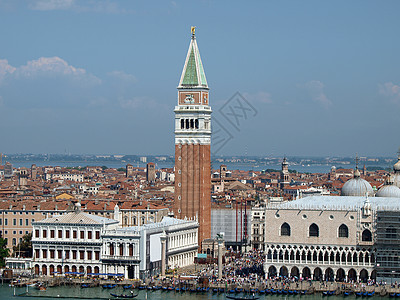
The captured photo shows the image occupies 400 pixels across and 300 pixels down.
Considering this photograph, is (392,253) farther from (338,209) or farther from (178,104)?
(178,104)

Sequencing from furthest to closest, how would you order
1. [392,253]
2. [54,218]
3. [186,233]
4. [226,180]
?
[226,180] → [186,233] → [54,218] → [392,253]

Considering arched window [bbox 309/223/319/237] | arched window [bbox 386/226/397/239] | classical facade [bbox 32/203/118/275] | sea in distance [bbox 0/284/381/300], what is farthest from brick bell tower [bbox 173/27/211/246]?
arched window [bbox 386/226/397/239]

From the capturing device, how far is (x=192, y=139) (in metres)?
51.7

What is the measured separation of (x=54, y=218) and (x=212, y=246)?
9348 mm

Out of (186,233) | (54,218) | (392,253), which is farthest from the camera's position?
(186,233)

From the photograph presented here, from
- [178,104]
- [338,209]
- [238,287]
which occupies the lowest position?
[238,287]

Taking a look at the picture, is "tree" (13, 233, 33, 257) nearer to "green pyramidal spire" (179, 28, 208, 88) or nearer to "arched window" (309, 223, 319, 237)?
"green pyramidal spire" (179, 28, 208, 88)

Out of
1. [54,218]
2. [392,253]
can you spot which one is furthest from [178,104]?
[392,253]

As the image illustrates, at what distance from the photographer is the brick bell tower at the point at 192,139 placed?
169 feet

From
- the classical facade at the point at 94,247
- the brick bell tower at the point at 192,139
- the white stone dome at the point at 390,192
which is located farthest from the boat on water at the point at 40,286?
the white stone dome at the point at 390,192

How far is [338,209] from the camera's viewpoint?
43094 millimetres

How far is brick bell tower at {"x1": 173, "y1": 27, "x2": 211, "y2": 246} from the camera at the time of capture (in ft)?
169

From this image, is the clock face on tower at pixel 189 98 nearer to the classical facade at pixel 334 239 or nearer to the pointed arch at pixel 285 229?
the classical facade at pixel 334 239

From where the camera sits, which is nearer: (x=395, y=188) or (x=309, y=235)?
(x=309, y=235)
